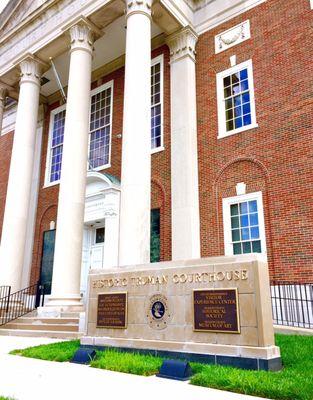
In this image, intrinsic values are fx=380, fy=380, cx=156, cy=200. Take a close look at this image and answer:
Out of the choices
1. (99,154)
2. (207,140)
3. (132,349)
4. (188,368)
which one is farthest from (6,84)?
(188,368)

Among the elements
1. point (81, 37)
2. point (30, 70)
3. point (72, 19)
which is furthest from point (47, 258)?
point (72, 19)

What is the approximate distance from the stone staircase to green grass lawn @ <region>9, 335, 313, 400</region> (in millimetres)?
2336

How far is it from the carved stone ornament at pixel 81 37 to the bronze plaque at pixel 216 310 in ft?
37.4

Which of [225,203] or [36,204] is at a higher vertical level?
[36,204]

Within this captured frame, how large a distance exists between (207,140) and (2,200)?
14617 mm

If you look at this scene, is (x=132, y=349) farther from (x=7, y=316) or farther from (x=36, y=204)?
(x=36, y=204)

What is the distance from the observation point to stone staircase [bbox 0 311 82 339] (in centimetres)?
1034

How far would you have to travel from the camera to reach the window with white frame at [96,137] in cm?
1806

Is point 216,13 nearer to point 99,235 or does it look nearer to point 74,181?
point 74,181

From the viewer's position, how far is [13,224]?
15039mm

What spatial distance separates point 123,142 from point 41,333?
6021 mm

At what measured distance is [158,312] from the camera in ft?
23.4

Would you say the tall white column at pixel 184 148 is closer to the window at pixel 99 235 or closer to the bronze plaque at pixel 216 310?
the window at pixel 99 235

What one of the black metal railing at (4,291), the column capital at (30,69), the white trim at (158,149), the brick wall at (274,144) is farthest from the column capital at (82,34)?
the black metal railing at (4,291)
